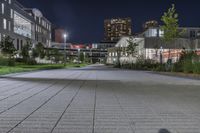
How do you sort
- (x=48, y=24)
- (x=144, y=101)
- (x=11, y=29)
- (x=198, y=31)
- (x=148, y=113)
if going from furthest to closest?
(x=48, y=24)
(x=198, y=31)
(x=11, y=29)
(x=144, y=101)
(x=148, y=113)

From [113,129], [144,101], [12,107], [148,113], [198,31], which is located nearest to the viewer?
[113,129]

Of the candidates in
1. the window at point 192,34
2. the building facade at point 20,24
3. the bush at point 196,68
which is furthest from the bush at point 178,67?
the window at point 192,34

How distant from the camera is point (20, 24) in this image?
88812 mm

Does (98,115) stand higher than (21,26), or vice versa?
(21,26)

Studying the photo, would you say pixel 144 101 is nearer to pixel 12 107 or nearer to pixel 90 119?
pixel 90 119

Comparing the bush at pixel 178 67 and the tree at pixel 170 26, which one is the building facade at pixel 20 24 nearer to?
the tree at pixel 170 26

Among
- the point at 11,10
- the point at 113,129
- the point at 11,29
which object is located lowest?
the point at 113,129

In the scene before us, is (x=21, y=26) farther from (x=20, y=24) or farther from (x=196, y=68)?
(x=196, y=68)

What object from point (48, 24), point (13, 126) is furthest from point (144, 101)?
point (48, 24)

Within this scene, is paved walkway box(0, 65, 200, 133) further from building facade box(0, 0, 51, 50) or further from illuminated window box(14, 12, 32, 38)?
illuminated window box(14, 12, 32, 38)

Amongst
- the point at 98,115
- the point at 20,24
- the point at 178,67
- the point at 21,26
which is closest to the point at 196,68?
the point at 178,67

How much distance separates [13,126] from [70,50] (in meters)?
192

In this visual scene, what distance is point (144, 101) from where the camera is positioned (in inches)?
402

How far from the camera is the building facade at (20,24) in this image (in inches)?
2906
